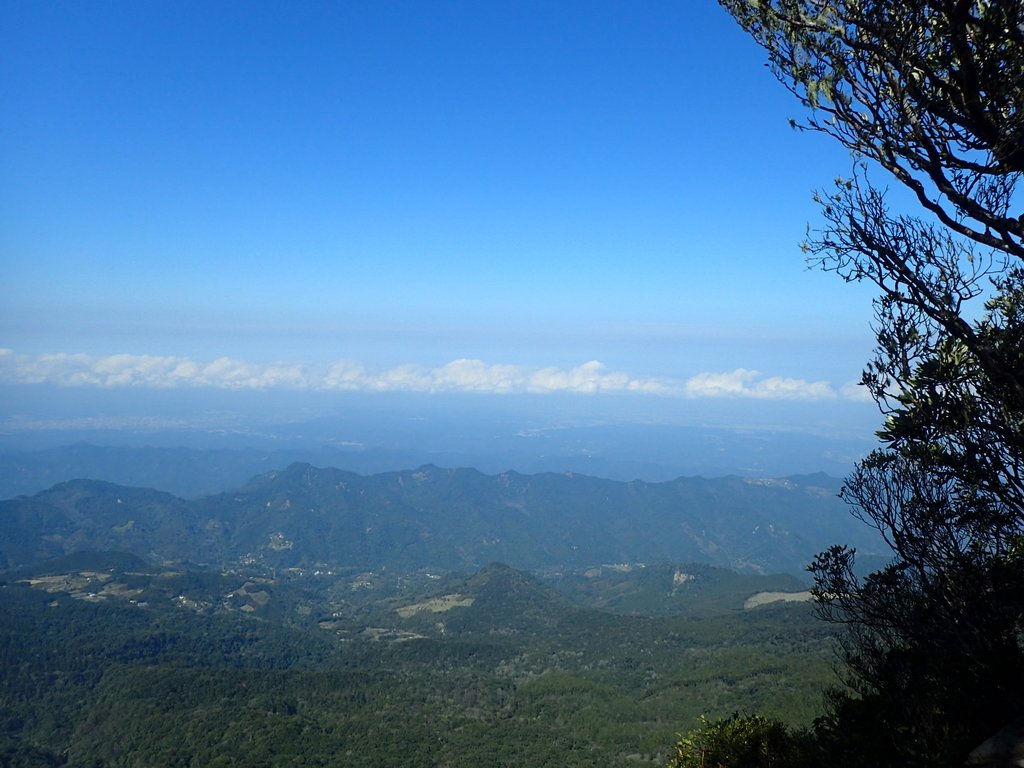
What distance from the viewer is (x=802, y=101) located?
25.3 ft

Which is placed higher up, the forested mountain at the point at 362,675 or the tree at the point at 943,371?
the tree at the point at 943,371

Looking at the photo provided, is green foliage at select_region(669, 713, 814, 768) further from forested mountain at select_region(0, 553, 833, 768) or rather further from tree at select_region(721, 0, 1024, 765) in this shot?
forested mountain at select_region(0, 553, 833, 768)

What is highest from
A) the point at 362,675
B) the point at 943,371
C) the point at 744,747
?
the point at 943,371

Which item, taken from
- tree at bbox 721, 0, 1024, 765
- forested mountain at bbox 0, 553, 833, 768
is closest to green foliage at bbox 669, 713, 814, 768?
tree at bbox 721, 0, 1024, 765

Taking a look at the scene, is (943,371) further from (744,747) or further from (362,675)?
(362,675)

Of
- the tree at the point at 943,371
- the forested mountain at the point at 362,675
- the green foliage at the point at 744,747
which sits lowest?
the forested mountain at the point at 362,675

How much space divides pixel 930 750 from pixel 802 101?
7.97 m

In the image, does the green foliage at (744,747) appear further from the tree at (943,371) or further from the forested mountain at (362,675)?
the forested mountain at (362,675)

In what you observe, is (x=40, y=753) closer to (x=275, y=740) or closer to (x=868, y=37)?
(x=275, y=740)

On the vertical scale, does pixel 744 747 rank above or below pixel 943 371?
below

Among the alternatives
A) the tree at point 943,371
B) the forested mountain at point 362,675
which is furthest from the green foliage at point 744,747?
the forested mountain at point 362,675

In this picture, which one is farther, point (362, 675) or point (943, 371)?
point (362, 675)

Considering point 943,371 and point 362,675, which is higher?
point 943,371

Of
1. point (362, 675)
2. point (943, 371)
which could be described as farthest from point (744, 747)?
point (362, 675)
